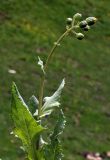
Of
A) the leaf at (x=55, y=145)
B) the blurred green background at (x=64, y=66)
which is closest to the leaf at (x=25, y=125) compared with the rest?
the leaf at (x=55, y=145)

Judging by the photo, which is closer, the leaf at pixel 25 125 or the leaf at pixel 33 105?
the leaf at pixel 25 125

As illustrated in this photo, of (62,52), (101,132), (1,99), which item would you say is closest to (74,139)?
(101,132)

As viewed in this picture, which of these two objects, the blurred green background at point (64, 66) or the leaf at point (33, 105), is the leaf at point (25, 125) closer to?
the leaf at point (33, 105)

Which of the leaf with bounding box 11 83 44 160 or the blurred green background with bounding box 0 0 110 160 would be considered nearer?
the leaf with bounding box 11 83 44 160

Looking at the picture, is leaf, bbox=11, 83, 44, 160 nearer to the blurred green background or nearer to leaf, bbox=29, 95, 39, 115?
leaf, bbox=29, 95, 39, 115

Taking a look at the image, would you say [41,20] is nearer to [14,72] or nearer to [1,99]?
[14,72]

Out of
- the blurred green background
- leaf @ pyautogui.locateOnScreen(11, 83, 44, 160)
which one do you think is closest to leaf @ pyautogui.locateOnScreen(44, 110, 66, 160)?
leaf @ pyautogui.locateOnScreen(11, 83, 44, 160)
